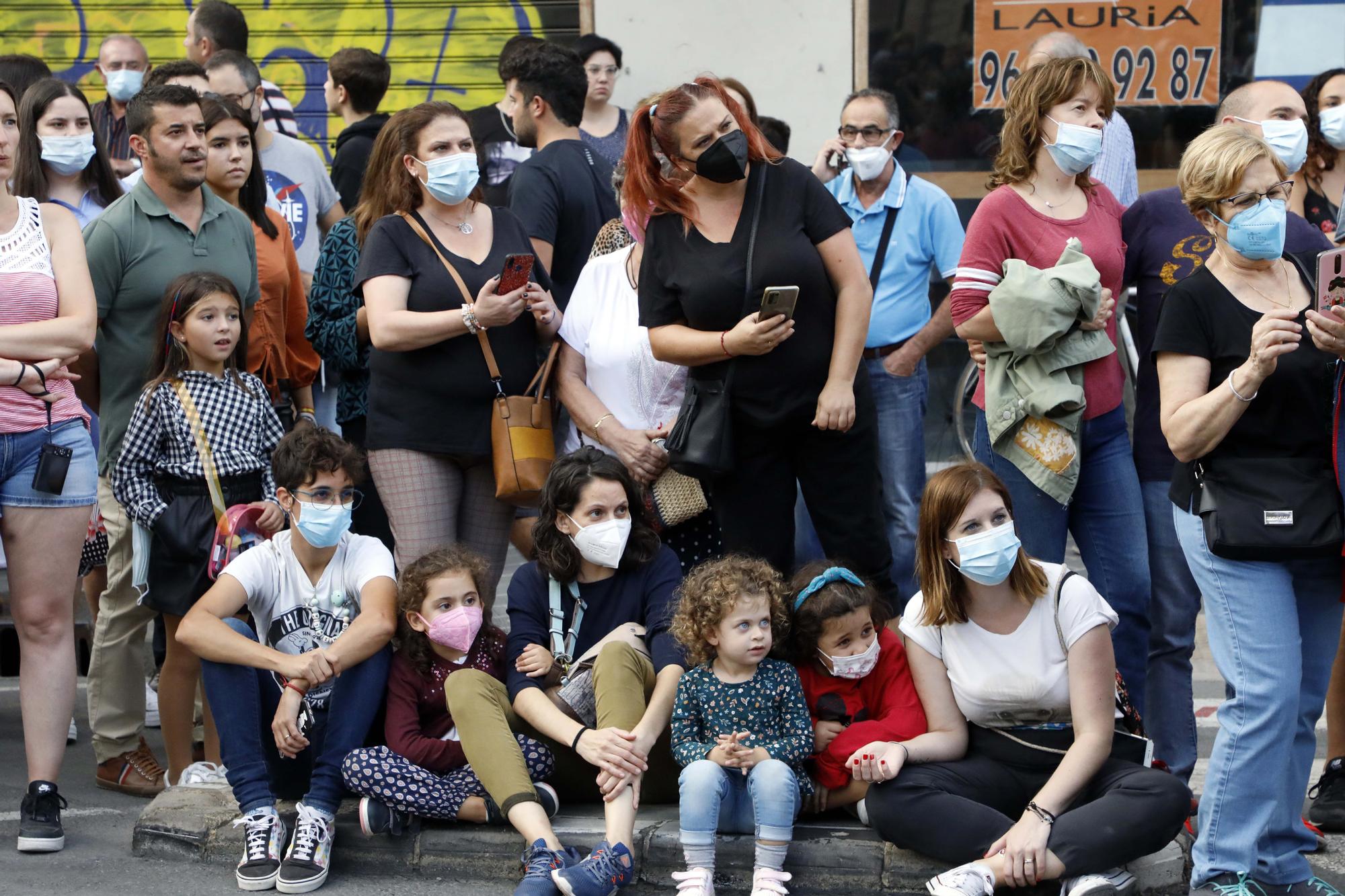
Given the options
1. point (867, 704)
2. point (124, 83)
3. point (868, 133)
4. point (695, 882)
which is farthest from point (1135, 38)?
point (695, 882)

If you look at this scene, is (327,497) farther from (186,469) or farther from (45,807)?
(45,807)

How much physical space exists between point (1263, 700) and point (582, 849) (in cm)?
175

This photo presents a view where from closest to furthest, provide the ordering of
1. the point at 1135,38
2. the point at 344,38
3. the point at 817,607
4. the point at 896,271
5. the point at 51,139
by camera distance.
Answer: the point at 817,607 → the point at 51,139 → the point at 896,271 → the point at 1135,38 → the point at 344,38

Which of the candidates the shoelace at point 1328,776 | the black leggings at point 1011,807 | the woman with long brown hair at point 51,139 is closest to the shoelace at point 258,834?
the black leggings at point 1011,807

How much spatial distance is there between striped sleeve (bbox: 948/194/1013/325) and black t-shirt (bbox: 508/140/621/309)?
1578mm

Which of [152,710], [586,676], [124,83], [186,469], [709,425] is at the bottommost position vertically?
[152,710]

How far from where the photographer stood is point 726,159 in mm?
4512

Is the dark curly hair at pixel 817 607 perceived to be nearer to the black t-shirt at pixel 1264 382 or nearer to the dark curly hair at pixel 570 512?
the dark curly hair at pixel 570 512

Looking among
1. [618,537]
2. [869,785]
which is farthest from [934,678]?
[618,537]

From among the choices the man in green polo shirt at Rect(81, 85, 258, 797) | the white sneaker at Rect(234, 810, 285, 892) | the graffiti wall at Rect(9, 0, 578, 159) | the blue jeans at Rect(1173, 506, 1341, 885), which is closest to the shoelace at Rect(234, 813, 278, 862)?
the white sneaker at Rect(234, 810, 285, 892)

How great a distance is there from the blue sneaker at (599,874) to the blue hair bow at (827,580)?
0.84 m

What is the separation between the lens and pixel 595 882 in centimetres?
397

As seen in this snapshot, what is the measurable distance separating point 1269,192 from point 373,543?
263cm

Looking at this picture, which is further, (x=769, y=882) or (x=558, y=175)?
(x=558, y=175)
